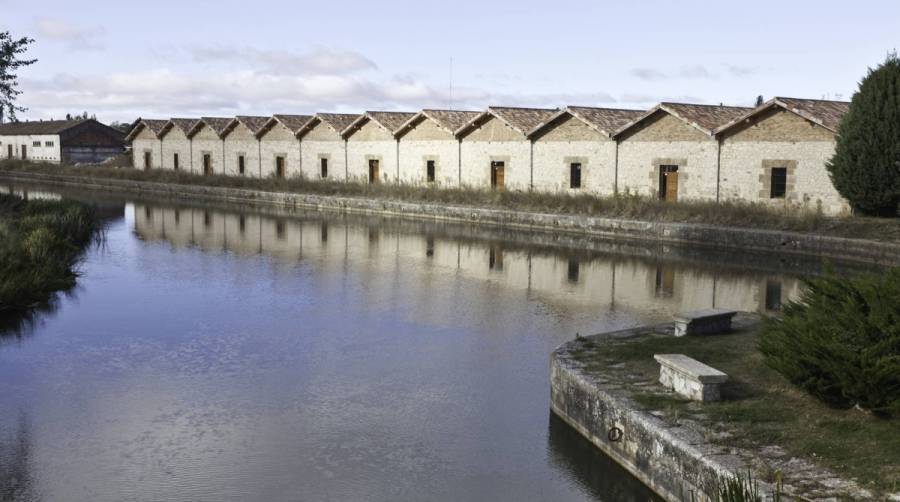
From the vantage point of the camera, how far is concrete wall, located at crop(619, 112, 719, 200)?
27656 mm

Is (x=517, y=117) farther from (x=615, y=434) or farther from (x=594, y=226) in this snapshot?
(x=615, y=434)

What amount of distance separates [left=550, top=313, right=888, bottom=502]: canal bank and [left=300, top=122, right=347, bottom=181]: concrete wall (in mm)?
33475

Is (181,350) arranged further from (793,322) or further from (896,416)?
(896,416)

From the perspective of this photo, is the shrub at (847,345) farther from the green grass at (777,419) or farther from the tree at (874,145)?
the tree at (874,145)

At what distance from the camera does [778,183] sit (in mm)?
26141

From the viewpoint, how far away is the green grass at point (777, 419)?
603 cm

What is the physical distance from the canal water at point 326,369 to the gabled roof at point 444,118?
15622 mm

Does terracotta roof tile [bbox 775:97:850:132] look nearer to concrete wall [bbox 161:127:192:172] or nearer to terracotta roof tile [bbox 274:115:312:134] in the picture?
terracotta roof tile [bbox 274:115:312:134]

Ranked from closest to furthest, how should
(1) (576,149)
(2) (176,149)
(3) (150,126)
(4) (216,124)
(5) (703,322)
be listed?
(5) (703,322) < (1) (576,149) < (4) (216,124) < (2) (176,149) < (3) (150,126)

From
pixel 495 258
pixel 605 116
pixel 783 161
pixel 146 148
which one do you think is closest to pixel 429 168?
pixel 605 116

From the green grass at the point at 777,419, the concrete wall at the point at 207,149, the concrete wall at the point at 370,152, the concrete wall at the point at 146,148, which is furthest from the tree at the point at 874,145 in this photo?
the concrete wall at the point at 146,148

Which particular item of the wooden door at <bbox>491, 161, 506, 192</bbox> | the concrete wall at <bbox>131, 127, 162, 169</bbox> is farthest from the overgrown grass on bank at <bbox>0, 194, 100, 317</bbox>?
the concrete wall at <bbox>131, 127, 162, 169</bbox>

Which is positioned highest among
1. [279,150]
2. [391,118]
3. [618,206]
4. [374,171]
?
[391,118]

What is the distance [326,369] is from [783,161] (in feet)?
64.2
